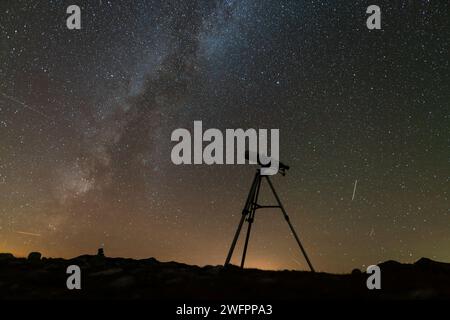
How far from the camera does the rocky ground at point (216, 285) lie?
21.4ft

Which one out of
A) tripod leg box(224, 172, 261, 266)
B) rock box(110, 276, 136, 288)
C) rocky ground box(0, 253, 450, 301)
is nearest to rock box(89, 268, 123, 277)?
rocky ground box(0, 253, 450, 301)

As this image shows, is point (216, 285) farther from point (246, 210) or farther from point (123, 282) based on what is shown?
point (246, 210)

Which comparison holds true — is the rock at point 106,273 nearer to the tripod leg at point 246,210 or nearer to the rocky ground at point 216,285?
the rocky ground at point 216,285

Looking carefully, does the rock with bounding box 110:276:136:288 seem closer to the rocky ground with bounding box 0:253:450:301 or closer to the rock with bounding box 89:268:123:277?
the rocky ground with bounding box 0:253:450:301

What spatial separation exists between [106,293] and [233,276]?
104 inches

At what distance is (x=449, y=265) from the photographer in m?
10.0

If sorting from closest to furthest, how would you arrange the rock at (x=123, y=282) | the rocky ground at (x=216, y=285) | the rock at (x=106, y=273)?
the rocky ground at (x=216, y=285)
the rock at (x=123, y=282)
the rock at (x=106, y=273)

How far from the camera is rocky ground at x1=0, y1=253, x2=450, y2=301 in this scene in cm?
653

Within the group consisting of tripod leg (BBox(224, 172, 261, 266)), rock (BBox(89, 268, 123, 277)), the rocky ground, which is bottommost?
the rocky ground

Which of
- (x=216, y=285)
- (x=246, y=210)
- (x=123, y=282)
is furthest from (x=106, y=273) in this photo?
(x=246, y=210)

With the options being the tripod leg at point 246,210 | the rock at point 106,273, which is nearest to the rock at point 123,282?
the rock at point 106,273
